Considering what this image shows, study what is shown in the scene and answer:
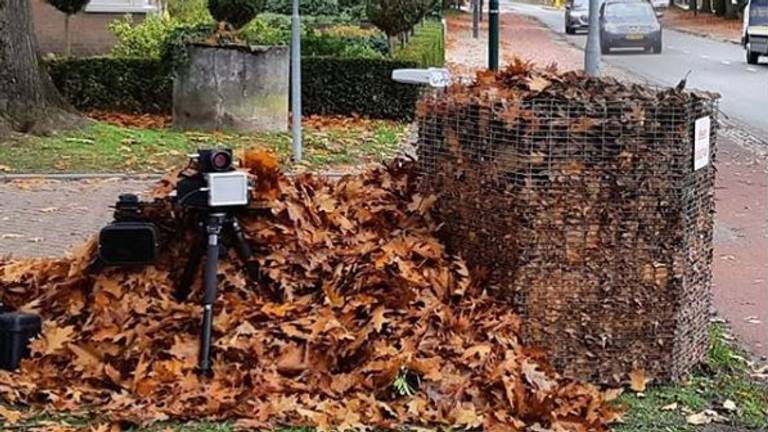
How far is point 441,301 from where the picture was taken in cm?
563

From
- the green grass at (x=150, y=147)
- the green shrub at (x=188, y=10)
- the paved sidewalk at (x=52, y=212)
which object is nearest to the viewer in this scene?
the paved sidewalk at (x=52, y=212)

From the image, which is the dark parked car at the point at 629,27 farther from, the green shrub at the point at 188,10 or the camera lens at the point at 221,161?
the camera lens at the point at 221,161

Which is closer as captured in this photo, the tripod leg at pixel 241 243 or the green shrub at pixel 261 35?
the tripod leg at pixel 241 243

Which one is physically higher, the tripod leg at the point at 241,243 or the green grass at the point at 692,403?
the tripod leg at the point at 241,243

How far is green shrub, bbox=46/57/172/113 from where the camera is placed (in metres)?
17.7

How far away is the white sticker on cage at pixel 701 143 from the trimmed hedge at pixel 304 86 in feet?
36.5

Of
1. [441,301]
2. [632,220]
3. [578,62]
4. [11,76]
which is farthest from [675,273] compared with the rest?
[578,62]

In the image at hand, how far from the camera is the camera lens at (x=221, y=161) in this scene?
5.38m

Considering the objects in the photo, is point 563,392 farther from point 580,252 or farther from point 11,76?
point 11,76

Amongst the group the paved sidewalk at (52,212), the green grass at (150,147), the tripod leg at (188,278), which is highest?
the tripod leg at (188,278)

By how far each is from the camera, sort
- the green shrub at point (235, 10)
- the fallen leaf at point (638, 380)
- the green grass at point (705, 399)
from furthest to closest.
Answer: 1. the green shrub at point (235, 10)
2. the fallen leaf at point (638, 380)
3. the green grass at point (705, 399)

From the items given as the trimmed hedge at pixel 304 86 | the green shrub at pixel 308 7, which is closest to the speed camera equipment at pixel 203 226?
the trimmed hedge at pixel 304 86

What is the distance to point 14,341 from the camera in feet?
17.9

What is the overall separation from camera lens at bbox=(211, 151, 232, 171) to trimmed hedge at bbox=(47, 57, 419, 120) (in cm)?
1164
